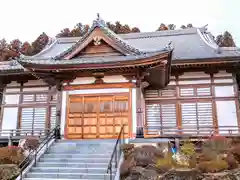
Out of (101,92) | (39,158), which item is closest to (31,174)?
(39,158)

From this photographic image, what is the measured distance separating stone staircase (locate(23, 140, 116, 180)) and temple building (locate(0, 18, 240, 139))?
58.3 inches

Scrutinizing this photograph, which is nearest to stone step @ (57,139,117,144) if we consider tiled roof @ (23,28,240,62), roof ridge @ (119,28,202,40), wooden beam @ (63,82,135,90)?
wooden beam @ (63,82,135,90)

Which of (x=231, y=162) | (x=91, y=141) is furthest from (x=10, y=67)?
(x=231, y=162)

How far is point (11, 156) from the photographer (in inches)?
498

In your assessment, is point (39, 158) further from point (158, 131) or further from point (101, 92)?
point (158, 131)

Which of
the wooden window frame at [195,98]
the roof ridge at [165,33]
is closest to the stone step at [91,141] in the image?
the wooden window frame at [195,98]

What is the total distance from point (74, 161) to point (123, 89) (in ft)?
15.4

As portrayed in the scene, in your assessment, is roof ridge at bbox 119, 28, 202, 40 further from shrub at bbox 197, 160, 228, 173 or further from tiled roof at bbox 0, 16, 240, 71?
shrub at bbox 197, 160, 228, 173

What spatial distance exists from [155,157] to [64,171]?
3531 mm

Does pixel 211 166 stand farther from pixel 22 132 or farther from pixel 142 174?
pixel 22 132

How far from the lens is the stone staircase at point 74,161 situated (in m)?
10.3

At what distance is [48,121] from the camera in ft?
63.3

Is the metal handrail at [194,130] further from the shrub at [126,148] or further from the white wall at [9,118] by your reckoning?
the white wall at [9,118]

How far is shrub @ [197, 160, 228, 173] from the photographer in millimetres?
10016
